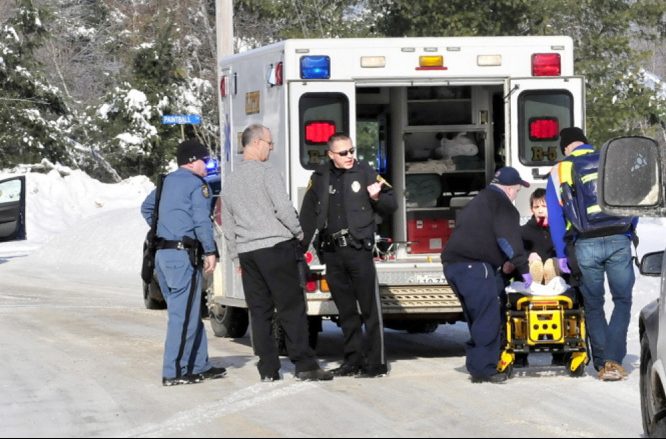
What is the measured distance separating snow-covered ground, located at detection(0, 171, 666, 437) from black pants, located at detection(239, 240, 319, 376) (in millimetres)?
459

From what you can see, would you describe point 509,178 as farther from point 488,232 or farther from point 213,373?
point 213,373

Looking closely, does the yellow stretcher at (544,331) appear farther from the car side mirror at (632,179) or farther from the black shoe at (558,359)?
the car side mirror at (632,179)

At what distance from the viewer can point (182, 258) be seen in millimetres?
10930

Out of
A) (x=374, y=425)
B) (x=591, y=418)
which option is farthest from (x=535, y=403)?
(x=374, y=425)

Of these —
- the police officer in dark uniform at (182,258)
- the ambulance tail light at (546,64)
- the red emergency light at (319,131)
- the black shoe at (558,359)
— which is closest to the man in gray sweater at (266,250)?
the police officer in dark uniform at (182,258)

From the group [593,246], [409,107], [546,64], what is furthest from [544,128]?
[593,246]

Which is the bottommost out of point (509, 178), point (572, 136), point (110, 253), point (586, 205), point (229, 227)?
point (110, 253)

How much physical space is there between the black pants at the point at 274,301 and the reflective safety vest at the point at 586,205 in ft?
6.75

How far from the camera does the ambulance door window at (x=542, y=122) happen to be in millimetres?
12719

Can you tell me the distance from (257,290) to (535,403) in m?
2.34

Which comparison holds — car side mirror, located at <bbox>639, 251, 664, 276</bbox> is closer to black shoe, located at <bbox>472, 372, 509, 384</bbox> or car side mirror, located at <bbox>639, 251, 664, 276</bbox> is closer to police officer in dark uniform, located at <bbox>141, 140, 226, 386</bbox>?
black shoe, located at <bbox>472, 372, 509, 384</bbox>

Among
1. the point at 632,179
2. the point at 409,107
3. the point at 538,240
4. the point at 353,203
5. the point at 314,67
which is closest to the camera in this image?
the point at 632,179

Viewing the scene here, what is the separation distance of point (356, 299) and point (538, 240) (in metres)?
1.54

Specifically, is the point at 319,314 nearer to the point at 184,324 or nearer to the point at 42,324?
the point at 184,324
